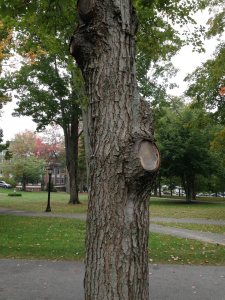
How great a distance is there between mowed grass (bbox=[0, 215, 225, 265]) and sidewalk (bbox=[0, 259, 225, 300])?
2.56 feet

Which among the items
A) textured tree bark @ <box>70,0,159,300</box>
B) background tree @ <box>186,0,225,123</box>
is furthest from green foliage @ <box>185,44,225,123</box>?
textured tree bark @ <box>70,0,159,300</box>

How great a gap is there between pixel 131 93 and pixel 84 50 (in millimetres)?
557

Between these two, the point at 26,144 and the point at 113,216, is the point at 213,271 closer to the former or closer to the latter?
the point at 113,216

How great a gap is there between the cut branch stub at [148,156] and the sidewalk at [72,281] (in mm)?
3887

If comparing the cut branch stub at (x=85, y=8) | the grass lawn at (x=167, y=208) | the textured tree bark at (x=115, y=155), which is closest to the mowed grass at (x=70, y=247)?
the textured tree bark at (x=115, y=155)

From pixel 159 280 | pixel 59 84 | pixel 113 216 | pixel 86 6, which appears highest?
pixel 59 84

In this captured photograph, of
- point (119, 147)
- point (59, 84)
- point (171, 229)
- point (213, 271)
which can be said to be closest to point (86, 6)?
point (119, 147)

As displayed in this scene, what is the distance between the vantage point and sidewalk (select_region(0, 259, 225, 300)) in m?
6.63

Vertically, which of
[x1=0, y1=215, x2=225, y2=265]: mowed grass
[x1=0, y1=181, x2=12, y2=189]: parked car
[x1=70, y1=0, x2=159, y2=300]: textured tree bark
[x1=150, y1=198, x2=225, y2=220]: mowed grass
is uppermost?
[x1=0, y1=181, x2=12, y2=189]: parked car

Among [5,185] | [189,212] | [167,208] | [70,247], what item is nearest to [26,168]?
[5,185]

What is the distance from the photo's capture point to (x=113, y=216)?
3.33 meters

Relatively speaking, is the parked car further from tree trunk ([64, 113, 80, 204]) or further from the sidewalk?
the sidewalk

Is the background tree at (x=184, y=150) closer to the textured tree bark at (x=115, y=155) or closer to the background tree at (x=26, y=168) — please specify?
the textured tree bark at (x=115, y=155)

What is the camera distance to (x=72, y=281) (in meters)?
7.50
